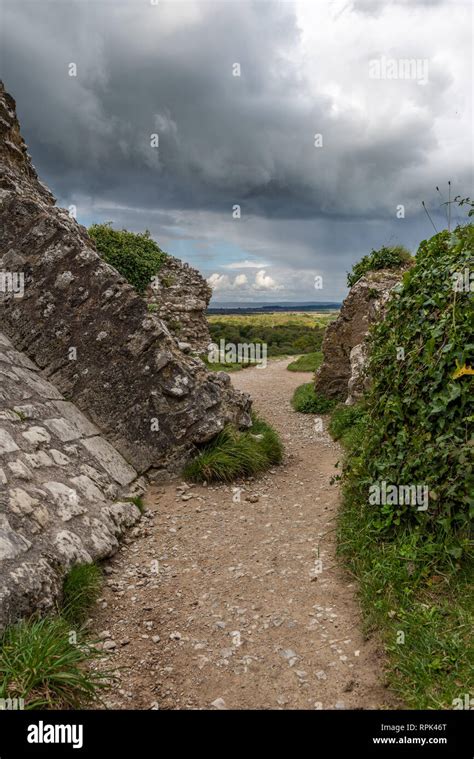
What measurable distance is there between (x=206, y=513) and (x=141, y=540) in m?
0.97

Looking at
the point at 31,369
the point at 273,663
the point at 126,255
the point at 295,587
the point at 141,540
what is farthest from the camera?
the point at 126,255

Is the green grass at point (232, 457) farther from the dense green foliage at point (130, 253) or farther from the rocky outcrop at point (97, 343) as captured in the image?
the dense green foliage at point (130, 253)

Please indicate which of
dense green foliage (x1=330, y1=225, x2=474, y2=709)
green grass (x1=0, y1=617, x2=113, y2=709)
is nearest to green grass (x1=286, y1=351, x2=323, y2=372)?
dense green foliage (x1=330, y1=225, x2=474, y2=709)

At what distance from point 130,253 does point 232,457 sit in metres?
12.8

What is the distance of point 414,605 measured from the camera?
3.73 meters

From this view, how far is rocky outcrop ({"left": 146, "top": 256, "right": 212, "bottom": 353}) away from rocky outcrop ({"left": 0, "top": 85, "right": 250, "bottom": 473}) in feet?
32.5

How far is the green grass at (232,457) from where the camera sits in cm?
704

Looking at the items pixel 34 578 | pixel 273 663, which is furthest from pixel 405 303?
pixel 34 578

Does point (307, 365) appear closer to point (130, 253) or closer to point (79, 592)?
point (130, 253)

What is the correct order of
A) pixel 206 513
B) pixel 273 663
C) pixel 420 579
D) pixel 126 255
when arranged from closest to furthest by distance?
pixel 273 663
pixel 420 579
pixel 206 513
pixel 126 255

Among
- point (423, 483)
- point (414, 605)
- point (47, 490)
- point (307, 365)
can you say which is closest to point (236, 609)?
point (414, 605)

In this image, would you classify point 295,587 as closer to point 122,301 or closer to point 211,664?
point 211,664

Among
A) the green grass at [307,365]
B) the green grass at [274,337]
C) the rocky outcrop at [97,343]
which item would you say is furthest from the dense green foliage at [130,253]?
the green grass at [274,337]
